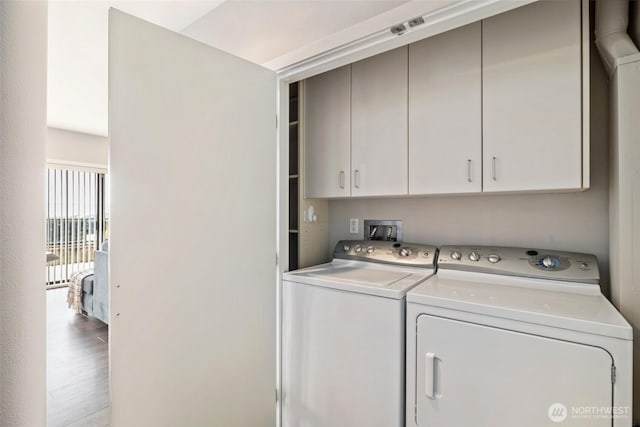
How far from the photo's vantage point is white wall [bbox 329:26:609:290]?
1.49 m

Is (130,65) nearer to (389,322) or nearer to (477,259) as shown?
(389,322)

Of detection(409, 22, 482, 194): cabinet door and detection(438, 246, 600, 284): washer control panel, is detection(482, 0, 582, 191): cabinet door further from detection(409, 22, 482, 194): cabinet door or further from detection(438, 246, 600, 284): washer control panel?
detection(438, 246, 600, 284): washer control panel

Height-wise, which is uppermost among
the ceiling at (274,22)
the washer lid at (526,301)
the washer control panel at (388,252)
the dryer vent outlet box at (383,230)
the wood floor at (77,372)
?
the ceiling at (274,22)

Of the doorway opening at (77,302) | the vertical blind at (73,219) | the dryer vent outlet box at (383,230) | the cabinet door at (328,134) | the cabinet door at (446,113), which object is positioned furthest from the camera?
the vertical blind at (73,219)

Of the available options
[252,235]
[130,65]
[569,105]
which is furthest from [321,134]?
[569,105]

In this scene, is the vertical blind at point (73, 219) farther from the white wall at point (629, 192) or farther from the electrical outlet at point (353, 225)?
the white wall at point (629, 192)

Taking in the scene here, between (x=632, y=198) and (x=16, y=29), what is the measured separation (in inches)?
73.9

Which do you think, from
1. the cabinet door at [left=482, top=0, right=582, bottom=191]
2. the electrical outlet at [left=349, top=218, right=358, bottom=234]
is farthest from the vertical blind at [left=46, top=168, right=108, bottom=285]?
the cabinet door at [left=482, top=0, right=582, bottom=191]

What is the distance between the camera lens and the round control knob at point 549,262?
1.49m

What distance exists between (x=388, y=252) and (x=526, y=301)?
0.85 meters

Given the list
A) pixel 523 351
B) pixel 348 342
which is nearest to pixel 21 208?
pixel 348 342

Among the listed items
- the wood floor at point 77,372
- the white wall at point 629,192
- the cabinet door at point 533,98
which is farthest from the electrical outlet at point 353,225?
the wood floor at point 77,372

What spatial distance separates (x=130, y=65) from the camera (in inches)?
44.8

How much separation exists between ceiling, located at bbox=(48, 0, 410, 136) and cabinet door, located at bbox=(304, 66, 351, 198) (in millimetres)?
286
